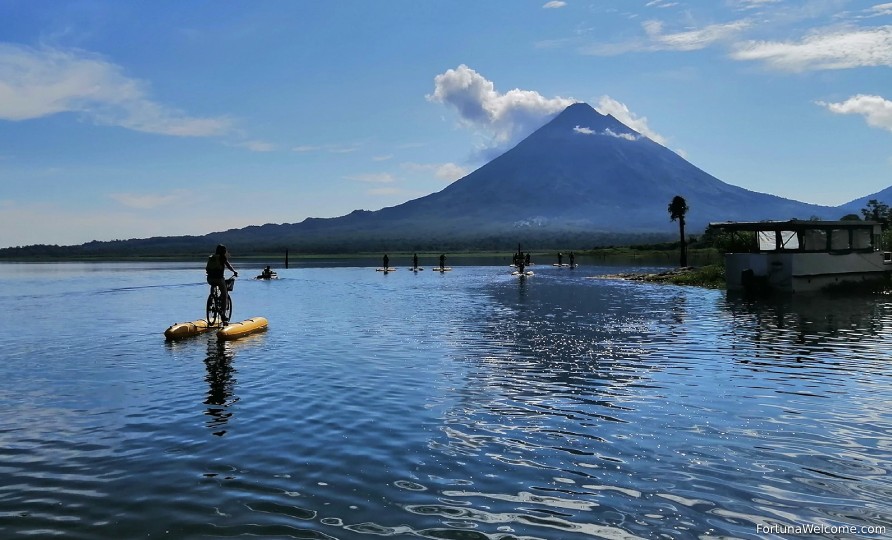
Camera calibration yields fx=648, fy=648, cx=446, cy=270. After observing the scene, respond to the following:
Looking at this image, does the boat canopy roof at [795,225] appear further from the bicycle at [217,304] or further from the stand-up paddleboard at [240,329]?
the bicycle at [217,304]

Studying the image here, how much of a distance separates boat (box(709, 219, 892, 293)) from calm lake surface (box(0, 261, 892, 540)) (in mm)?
22407

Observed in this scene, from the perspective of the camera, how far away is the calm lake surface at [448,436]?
27.1ft

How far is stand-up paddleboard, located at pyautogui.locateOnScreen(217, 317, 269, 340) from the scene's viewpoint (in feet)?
85.7

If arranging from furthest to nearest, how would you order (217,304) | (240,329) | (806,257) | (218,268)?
(806,257)
(217,304)
(218,268)
(240,329)

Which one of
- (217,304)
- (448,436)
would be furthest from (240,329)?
(448,436)

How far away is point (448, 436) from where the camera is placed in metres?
12.1

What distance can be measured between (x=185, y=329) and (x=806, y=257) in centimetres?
4361

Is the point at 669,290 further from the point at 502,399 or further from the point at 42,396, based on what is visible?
the point at 42,396

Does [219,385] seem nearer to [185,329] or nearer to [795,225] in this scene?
[185,329]

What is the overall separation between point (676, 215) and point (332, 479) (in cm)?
10163

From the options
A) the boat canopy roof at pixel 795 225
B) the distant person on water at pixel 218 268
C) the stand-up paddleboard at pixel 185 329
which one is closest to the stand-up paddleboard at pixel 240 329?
the stand-up paddleboard at pixel 185 329

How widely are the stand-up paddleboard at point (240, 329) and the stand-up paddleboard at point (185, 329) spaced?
54.5 inches

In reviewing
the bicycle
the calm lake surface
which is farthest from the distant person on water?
the calm lake surface

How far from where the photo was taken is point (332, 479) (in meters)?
9.70
